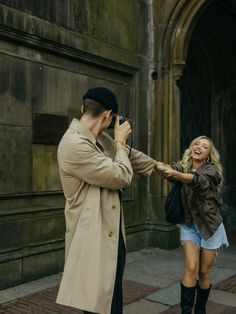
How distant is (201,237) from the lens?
157 inches

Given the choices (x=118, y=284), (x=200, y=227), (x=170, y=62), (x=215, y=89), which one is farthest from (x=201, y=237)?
(x=215, y=89)

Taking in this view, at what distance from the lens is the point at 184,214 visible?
405 cm

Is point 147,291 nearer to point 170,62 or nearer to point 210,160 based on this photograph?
point 210,160

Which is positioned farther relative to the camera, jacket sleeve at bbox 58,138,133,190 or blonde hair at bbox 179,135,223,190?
blonde hair at bbox 179,135,223,190

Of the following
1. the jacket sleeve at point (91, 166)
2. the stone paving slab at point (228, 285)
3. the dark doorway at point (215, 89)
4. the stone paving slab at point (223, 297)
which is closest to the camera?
the jacket sleeve at point (91, 166)

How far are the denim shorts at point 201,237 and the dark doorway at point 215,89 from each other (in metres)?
5.41

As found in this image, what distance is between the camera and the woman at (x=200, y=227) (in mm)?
3945

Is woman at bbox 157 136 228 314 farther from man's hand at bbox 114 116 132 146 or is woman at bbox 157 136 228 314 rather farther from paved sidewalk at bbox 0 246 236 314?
man's hand at bbox 114 116 132 146

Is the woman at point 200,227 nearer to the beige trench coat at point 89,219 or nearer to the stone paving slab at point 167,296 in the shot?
the stone paving slab at point 167,296

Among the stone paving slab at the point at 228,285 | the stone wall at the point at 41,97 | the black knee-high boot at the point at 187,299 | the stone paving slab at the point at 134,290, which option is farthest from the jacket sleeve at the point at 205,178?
the stone wall at the point at 41,97

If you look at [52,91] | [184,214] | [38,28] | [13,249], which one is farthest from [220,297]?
[38,28]

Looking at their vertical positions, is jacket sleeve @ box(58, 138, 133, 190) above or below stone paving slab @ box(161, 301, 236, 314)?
above

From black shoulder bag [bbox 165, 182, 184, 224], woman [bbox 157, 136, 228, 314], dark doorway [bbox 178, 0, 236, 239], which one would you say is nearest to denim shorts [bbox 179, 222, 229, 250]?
woman [bbox 157, 136, 228, 314]

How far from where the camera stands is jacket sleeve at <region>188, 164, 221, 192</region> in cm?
385
